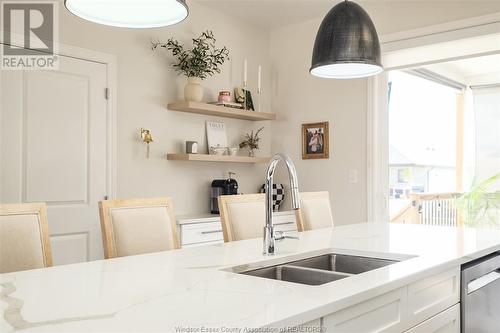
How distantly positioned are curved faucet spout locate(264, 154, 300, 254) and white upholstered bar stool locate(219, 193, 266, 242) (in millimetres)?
602

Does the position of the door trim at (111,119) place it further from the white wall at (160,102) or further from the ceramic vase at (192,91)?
the ceramic vase at (192,91)

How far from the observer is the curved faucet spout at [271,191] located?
67.8 inches

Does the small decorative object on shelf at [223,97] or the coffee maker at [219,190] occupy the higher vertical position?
the small decorative object on shelf at [223,97]

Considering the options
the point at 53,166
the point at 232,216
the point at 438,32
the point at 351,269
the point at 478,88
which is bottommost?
the point at 351,269

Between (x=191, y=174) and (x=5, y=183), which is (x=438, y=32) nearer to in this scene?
(x=191, y=174)

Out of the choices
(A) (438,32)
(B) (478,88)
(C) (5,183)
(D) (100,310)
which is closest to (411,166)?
(B) (478,88)

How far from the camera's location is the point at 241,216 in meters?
2.54

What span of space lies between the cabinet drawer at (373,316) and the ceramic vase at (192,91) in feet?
9.28

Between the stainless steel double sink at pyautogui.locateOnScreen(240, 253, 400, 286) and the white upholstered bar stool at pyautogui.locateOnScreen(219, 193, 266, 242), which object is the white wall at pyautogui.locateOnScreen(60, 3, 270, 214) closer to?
the white upholstered bar stool at pyautogui.locateOnScreen(219, 193, 266, 242)

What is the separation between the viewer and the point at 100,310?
109 centimetres

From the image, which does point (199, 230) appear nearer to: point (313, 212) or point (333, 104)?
point (313, 212)

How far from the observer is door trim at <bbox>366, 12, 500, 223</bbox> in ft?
12.4

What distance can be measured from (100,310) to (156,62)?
3.10 meters

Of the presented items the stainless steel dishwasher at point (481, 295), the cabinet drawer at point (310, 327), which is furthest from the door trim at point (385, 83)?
the cabinet drawer at point (310, 327)
